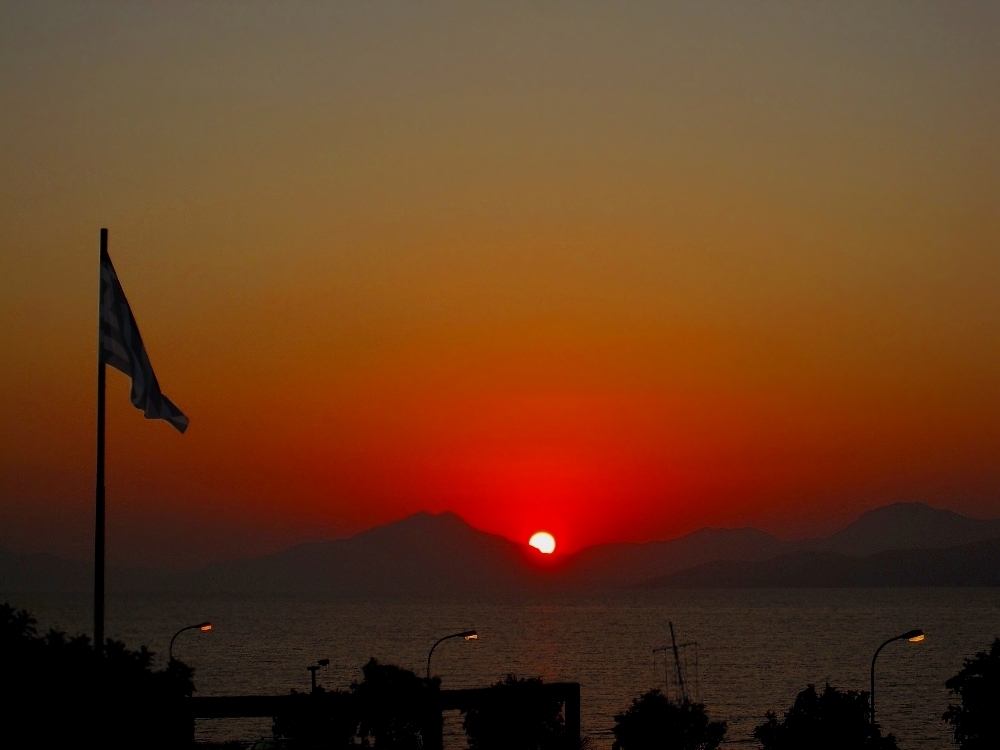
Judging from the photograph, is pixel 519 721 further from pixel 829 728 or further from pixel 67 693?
pixel 67 693

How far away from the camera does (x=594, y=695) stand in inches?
5782

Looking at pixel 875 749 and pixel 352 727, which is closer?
pixel 875 749

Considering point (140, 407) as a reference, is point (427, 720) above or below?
below

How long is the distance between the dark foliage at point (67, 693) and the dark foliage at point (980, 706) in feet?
99.0

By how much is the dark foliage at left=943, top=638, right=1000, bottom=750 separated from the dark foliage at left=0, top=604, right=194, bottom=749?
99.0ft

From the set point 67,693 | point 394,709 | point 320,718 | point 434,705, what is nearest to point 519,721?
point 434,705

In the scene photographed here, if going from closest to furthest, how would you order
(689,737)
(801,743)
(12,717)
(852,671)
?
(12,717) < (801,743) < (689,737) < (852,671)

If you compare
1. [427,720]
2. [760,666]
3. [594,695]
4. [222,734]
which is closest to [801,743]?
[427,720]

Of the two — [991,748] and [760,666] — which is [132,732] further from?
[760,666]

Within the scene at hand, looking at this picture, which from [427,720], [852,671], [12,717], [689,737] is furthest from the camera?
[852,671]

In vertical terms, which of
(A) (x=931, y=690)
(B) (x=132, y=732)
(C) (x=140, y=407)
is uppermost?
(C) (x=140, y=407)

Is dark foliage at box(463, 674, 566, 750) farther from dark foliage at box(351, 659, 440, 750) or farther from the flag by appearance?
the flag

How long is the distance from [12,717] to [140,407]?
20.3 ft

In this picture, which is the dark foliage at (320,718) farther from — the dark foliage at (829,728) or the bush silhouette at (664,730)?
the dark foliage at (829,728)
